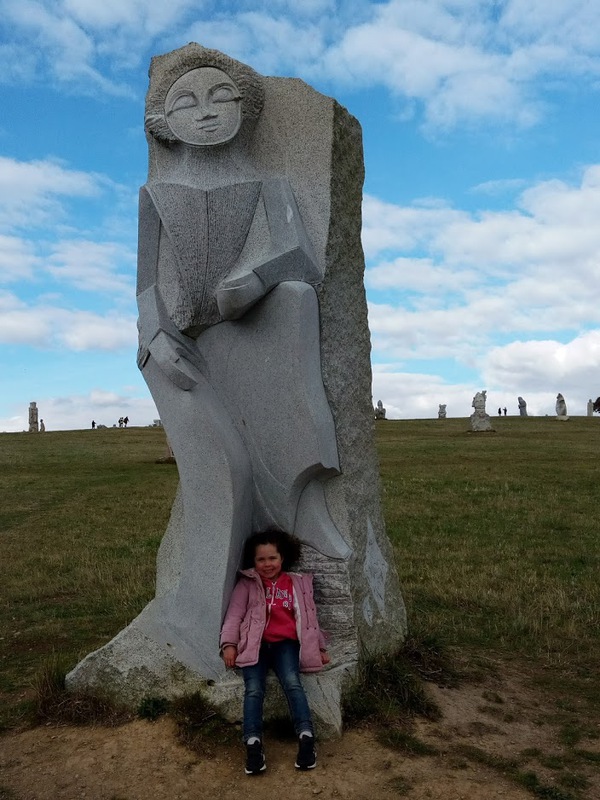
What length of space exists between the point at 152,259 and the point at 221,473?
1.48 meters

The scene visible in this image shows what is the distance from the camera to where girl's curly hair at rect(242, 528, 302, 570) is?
4.65 metres

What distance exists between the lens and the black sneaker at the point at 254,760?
159 inches

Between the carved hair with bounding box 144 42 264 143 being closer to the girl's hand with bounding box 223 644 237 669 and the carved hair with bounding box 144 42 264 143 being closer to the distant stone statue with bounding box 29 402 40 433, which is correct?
the girl's hand with bounding box 223 644 237 669

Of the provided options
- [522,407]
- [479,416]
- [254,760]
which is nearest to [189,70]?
[254,760]

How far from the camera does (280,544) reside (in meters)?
4.66

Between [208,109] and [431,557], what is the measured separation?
21.8 ft

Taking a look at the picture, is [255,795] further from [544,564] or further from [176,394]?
[544,564]

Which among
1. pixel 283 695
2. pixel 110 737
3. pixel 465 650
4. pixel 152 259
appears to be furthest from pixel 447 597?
pixel 152 259

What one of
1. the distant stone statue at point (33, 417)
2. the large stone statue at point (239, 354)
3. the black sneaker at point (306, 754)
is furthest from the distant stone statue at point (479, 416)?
the black sneaker at point (306, 754)

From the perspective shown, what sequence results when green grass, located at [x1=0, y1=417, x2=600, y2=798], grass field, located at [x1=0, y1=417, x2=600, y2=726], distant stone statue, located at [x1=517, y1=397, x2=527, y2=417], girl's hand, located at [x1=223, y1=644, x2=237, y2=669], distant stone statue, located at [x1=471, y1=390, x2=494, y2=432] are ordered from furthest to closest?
distant stone statue, located at [x1=517, y1=397, x2=527, y2=417]
distant stone statue, located at [x1=471, y1=390, x2=494, y2=432]
grass field, located at [x1=0, y1=417, x2=600, y2=726]
green grass, located at [x1=0, y1=417, x2=600, y2=798]
girl's hand, located at [x1=223, y1=644, x2=237, y2=669]

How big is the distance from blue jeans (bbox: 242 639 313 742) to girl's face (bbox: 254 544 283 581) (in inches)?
15.5

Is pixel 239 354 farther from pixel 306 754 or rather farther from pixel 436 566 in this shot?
pixel 436 566

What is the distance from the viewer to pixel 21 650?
6.66m

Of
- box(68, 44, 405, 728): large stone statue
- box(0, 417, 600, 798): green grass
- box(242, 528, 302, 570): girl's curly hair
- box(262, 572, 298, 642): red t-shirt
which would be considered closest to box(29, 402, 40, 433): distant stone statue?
box(0, 417, 600, 798): green grass
